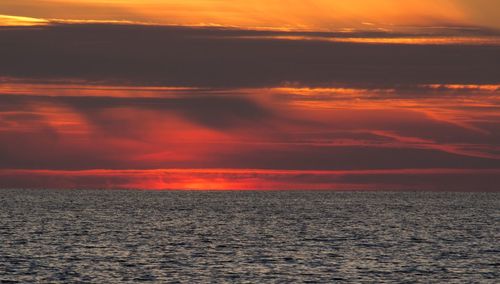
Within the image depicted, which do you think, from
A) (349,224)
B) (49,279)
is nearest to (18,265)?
(49,279)

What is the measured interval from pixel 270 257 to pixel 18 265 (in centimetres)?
2628

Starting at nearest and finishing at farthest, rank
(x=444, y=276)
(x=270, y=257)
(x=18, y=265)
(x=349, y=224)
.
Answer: (x=444, y=276) < (x=18, y=265) < (x=270, y=257) < (x=349, y=224)

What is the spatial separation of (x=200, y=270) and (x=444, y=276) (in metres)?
22.3

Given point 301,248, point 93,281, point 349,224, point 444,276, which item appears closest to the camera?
point 93,281

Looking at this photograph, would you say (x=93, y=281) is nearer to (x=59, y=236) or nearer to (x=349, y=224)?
(x=59, y=236)

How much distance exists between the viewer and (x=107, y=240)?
4857 inches

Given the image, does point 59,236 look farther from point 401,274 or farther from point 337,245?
point 401,274

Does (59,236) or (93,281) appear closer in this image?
(93,281)

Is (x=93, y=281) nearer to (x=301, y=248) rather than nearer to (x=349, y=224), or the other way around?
(x=301, y=248)

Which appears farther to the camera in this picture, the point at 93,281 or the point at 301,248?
the point at 301,248

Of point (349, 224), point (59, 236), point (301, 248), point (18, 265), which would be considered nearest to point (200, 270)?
point (18, 265)

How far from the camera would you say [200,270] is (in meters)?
87.6

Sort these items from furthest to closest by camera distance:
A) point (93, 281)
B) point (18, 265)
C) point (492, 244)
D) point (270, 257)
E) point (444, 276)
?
point (492, 244) → point (270, 257) → point (18, 265) → point (444, 276) → point (93, 281)

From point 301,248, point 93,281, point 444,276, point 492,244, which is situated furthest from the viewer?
point 492,244
